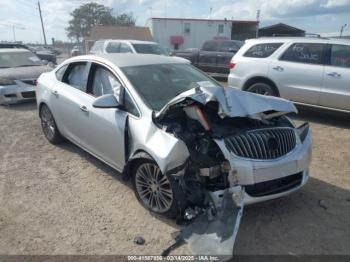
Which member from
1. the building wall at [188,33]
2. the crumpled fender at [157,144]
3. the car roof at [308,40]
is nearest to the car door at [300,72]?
the car roof at [308,40]

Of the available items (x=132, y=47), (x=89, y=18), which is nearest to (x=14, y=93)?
→ (x=132, y=47)

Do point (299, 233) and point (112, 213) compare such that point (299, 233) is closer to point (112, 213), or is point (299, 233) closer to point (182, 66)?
point (112, 213)

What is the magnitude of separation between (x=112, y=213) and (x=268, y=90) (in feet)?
17.6

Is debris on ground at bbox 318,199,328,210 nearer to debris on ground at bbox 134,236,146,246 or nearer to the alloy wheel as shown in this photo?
the alloy wheel

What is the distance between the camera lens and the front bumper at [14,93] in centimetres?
912

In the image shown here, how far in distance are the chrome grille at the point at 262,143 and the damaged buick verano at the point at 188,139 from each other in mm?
10

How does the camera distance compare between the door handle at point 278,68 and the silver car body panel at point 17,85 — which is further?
the silver car body panel at point 17,85

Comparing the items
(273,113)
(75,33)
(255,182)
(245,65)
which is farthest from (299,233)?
(75,33)

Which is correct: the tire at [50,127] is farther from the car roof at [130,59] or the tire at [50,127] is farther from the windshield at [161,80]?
the windshield at [161,80]

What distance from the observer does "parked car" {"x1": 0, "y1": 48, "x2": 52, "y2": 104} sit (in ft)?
30.1

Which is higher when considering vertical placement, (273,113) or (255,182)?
(273,113)

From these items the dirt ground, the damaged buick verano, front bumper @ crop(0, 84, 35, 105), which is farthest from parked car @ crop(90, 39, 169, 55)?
the damaged buick verano

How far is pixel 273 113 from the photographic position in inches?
149

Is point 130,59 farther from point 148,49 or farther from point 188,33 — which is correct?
point 188,33
